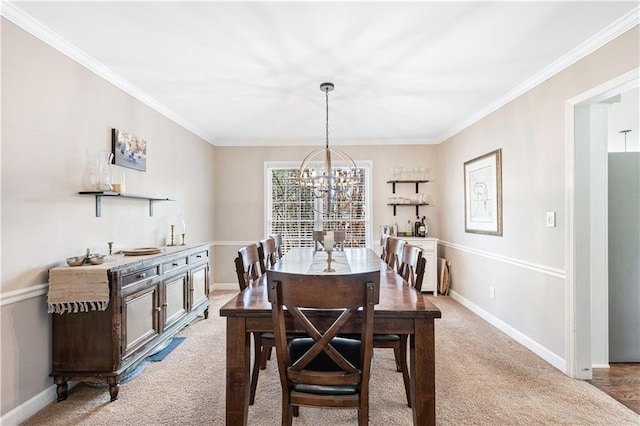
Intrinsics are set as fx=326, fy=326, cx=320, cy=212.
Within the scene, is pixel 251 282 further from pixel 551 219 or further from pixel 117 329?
pixel 551 219

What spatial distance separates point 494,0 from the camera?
6.23 feet

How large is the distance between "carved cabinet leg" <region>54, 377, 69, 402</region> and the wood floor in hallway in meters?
3.77

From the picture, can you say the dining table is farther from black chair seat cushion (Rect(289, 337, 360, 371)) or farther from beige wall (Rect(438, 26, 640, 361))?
beige wall (Rect(438, 26, 640, 361))

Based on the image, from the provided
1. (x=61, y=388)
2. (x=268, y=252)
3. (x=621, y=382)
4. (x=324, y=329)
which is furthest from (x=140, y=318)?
(x=621, y=382)

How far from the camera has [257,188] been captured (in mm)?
5410

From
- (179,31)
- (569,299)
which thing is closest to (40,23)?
(179,31)

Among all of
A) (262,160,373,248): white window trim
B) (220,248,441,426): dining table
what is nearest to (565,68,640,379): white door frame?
(220,248,441,426): dining table

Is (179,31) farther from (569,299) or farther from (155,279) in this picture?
(569,299)

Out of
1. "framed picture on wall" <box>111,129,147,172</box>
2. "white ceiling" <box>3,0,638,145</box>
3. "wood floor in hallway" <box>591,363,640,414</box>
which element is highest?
"white ceiling" <box>3,0,638,145</box>

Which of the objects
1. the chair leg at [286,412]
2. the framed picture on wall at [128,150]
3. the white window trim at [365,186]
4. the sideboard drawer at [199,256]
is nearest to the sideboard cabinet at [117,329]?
the sideboard drawer at [199,256]

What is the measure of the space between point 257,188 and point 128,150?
2466 mm

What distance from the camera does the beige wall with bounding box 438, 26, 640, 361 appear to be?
2504 millimetres

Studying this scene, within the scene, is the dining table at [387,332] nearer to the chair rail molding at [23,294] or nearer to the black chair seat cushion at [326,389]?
the black chair seat cushion at [326,389]

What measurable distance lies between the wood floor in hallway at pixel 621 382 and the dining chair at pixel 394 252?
1.66m
